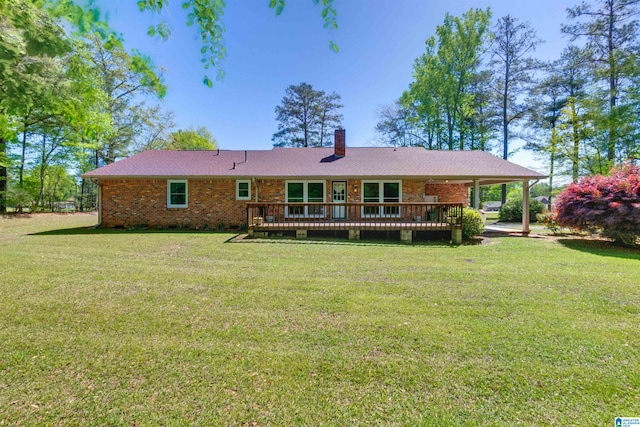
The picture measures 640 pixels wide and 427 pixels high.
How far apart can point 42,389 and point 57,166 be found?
28860 millimetres

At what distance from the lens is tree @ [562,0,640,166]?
16812 millimetres

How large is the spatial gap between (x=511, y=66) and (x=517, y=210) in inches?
534

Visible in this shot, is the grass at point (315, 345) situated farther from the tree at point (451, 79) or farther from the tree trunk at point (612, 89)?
the tree at point (451, 79)

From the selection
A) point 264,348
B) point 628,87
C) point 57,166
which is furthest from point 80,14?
point 57,166

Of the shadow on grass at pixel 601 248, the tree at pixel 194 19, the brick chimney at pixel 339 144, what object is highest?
the brick chimney at pixel 339 144

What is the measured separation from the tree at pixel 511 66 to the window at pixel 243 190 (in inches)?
844

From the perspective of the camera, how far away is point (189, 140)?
1375 inches

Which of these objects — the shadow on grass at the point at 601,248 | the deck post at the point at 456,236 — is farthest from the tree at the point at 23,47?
the shadow on grass at the point at 601,248

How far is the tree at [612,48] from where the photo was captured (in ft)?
55.2

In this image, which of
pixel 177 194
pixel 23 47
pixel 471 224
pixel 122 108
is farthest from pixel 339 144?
pixel 122 108

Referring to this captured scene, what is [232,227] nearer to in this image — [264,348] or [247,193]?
[247,193]

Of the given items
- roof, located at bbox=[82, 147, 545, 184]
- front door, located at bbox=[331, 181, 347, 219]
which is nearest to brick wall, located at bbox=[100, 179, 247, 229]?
roof, located at bbox=[82, 147, 545, 184]

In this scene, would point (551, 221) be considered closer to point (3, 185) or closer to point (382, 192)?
point (382, 192)

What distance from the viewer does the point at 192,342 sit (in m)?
2.96
